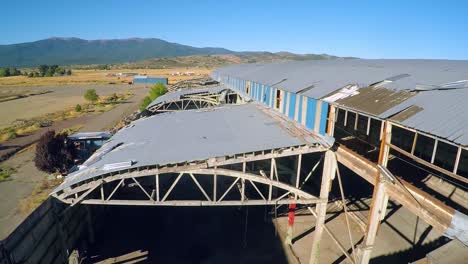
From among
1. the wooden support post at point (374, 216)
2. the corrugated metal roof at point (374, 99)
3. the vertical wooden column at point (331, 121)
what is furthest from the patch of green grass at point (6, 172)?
the wooden support post at point (374, 216)

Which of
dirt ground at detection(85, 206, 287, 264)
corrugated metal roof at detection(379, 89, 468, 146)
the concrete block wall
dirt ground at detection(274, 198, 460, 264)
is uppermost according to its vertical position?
corrugated metal roof at detection(379, 89, 468, 146)

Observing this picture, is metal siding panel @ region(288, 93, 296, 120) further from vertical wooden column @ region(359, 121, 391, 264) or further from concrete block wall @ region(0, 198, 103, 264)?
concrete block wall @ region(0, 198, 103, 264)

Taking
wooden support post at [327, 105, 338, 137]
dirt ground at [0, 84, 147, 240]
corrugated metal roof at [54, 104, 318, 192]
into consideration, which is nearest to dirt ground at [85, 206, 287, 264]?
dirt ground at [0, 84, 147, 240]

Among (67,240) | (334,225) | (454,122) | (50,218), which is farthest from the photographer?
(334,225)

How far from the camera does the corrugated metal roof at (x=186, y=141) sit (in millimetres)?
15680

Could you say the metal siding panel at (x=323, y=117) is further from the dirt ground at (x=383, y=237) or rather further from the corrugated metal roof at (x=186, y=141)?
the dirt ground at (x=383, y=237)

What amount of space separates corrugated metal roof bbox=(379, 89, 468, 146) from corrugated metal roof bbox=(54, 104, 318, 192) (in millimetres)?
5559

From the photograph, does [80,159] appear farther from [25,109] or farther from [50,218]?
[25,109]

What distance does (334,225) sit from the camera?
22.8m

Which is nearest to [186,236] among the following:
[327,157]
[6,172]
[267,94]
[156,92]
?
[327,157]

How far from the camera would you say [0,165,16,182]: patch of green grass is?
28.3 meters

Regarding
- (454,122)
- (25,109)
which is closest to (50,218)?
(454,122)

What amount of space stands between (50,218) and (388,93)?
19.3m

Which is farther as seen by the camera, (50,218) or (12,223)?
(12,223)
